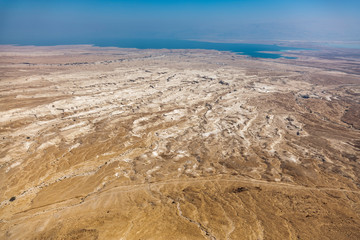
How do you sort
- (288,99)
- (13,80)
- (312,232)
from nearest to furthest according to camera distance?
(312,232), (288,99), (13,80)

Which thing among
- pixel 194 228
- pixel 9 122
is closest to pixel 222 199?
pixel 194 228

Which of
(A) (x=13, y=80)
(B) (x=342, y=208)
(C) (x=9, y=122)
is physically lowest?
(B) (x=342, y=208)

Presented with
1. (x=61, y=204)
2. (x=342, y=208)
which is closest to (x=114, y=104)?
(x=61, y=204)

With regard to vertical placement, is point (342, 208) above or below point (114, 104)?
below

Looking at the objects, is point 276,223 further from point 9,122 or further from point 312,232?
point 9,122

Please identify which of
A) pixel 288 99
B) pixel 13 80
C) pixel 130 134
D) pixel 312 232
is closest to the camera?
pixel 312 232

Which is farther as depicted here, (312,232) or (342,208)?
(342,208)
